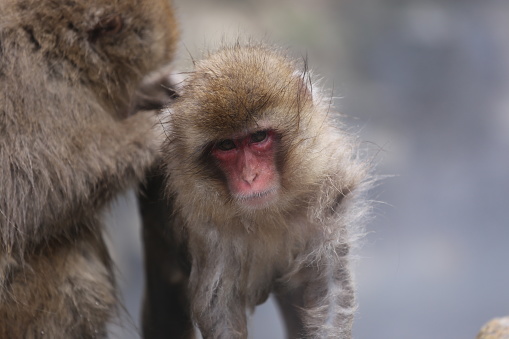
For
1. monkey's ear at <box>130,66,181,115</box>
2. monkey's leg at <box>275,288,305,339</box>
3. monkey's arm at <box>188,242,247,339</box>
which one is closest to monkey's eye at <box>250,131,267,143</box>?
monkey's arm at <box>188,242,247,339</box>

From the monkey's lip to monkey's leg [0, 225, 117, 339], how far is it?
3.56ft

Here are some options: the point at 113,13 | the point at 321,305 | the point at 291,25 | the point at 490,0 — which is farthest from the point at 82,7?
the point at 490,0

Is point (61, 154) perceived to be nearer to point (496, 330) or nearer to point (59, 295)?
point (59, 295)

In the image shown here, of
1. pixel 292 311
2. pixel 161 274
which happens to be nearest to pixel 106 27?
pixel 161 274

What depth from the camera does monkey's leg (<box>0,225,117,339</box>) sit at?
3.44 m

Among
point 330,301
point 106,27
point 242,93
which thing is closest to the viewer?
point 242,93

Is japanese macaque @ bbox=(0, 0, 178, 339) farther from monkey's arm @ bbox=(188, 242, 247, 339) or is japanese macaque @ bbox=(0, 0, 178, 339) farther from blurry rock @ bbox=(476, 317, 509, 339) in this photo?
blurry rock @ bbox=(476, 317, 509, 339)

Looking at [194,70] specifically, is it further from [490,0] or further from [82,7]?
[490,0]

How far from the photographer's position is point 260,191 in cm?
285

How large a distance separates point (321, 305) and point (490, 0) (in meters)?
4.15

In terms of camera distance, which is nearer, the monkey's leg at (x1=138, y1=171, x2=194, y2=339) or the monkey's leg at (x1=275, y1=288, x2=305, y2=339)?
the monkey's leg at (x1=275, y1=288, x2=305, y2=339)

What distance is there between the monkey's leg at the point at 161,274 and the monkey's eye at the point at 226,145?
48 centimetres

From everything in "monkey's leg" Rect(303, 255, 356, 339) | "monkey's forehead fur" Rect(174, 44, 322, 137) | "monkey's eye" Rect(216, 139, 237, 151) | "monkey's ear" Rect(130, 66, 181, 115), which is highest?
"monkey's ear" Rect(130, 66, 181, 115)

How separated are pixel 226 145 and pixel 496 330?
155 centimetres
